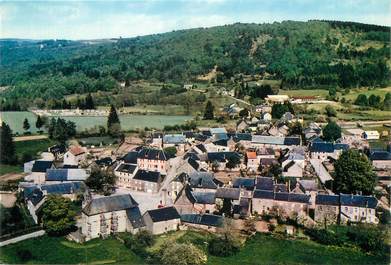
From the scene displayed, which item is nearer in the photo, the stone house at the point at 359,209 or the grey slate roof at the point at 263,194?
the stone house at the point at 359,209

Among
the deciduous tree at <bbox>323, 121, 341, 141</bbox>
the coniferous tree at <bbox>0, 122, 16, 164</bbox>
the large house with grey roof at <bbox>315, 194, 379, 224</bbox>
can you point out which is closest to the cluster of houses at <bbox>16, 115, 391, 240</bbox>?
the large house with grey roof at <bbox>315, 194, 379, 224</bbox>

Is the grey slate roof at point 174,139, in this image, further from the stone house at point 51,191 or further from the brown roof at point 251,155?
the stone house at point 51,191

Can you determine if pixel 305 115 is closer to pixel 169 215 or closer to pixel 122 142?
pixel 122 142

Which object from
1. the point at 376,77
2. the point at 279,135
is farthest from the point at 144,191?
the point at 376,77

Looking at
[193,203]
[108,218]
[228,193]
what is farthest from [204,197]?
[108,218]

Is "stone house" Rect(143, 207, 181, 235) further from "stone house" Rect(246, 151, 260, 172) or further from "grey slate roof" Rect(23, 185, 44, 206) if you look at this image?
"stone house" Rect(246, 151, 260, 172)

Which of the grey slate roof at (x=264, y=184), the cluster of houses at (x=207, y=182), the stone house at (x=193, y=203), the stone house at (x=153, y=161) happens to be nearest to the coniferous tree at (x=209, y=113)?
the cluster of houses at (x=207, y=182)
